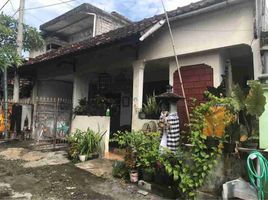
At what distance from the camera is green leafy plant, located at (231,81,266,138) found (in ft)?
15.4

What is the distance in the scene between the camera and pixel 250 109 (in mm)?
4777

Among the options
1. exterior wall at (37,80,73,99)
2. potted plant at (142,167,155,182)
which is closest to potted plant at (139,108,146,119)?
potted plant at (142,167,155,182)

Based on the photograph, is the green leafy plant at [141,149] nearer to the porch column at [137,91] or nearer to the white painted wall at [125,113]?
the porch column at [137,91]

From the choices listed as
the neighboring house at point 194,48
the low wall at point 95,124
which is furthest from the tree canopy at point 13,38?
the low wall at point 95,124

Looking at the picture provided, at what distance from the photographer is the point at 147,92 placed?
12.1 metres

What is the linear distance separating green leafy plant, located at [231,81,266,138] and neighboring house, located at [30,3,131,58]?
36.2 feet

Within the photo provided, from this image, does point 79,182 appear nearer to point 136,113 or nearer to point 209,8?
point 136,113

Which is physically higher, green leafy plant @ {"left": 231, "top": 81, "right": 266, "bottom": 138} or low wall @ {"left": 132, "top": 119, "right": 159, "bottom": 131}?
green leafy plant @ {"left": 231, "top": 81, "right": 266, "bottom": 138}

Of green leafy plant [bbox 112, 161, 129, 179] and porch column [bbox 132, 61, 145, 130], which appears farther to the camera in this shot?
porch column [bbox 132, 61, 145, 130]

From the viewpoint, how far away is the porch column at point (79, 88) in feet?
38.6

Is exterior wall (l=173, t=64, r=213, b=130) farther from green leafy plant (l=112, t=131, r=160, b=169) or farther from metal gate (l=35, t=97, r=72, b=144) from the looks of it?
metal gate (l=35, t=97, r=72, b=144)

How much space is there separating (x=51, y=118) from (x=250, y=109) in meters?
8.20

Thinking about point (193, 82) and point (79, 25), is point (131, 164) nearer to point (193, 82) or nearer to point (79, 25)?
point (193, 82)

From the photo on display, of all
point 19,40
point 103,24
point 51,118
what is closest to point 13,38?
point 19,40
